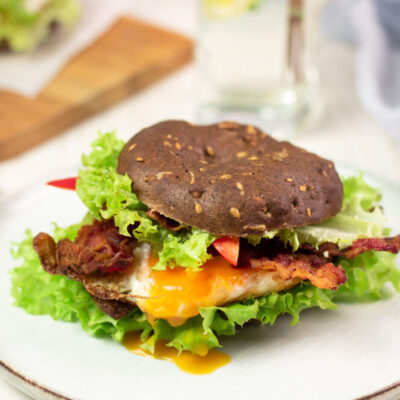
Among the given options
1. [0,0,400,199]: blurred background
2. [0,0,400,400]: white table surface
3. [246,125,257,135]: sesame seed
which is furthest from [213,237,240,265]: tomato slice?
[0,0,400,199]: blurred background

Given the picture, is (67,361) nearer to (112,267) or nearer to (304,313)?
(112,267)

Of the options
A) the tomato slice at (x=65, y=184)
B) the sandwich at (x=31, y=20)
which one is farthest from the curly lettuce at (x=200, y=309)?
the sandwich at (x=31, y=20)

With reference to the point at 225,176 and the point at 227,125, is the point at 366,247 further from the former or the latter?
the point at 227,125

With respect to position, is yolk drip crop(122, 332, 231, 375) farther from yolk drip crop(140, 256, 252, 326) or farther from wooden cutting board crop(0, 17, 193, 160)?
wooden cutting board crop(0, 17, 193, 160)

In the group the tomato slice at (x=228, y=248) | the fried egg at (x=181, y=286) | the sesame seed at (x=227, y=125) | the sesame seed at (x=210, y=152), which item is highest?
the sesame seed at (x=227, y=125)

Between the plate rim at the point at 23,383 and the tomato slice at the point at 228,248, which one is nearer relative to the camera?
the plate rim at the point at 23,383

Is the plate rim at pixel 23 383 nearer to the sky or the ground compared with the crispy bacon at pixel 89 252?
nearer to the ground

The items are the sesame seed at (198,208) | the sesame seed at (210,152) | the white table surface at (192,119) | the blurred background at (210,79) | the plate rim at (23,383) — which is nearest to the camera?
the plate rim at (23,383)

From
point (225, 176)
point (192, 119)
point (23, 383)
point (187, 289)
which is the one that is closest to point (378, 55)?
point (192, 119)

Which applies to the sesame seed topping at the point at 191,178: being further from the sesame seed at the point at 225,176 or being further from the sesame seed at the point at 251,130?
the sesame seed at the point at 251,130
